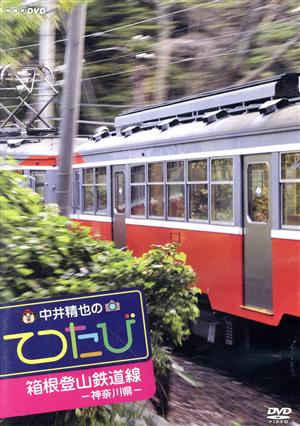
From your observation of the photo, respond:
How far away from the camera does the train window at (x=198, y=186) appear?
4.14 meters

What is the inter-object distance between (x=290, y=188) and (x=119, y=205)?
3.63 ft

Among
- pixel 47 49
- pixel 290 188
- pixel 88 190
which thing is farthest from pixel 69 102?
pixel 290 188

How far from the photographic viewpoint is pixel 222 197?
4160 mm

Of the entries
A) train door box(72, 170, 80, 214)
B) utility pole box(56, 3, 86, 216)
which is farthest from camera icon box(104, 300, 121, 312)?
train door box(72, 170, 80, 214)

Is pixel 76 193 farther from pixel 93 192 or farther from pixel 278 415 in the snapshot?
pixel 278 415

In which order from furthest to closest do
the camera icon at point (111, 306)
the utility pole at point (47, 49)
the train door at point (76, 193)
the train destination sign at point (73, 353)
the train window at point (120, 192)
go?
the train window at point (120, 192), the train door at point (76, 193), the utility pole at point (47, 49), the camera icon at point (111, 306), the train destination sign at point (73, 353)

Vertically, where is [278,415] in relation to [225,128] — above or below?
below

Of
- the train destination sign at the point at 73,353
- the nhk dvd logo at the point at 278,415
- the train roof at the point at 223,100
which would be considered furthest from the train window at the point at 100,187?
the nhk dvd logo at the point at 278,415

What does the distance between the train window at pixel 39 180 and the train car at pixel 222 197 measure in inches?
8.0

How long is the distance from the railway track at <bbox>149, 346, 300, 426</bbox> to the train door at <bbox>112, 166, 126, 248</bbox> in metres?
0.86

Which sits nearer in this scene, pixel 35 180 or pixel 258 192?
pixel 35 180

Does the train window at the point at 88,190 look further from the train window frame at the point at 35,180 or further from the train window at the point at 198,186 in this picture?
the train window at the point at 198,186

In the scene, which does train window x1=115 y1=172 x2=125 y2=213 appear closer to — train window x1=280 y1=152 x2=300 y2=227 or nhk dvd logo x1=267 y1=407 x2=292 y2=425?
train window x1=280 y1=152 x2=300 y2=227

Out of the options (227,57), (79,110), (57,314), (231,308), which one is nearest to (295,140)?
(227,57)
